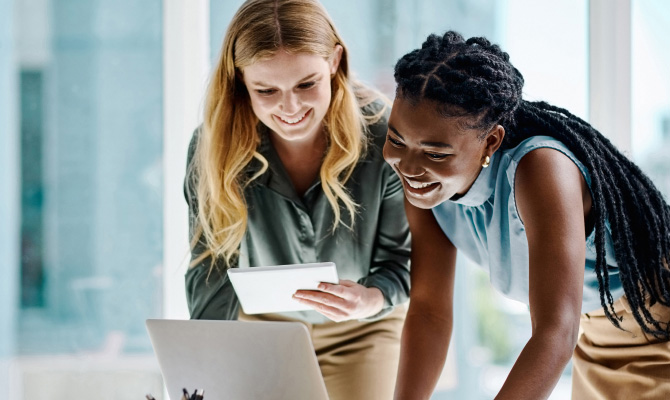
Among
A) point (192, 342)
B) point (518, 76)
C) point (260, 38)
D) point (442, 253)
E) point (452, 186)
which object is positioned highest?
point (260, 38)

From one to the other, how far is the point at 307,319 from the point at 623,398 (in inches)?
29.1

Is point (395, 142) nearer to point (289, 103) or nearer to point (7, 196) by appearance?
point (289, 103)

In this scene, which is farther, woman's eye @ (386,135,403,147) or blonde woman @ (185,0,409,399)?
blonde woman @ (185,0,409,399)

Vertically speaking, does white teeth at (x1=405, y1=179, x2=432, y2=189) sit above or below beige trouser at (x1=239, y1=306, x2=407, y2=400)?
above

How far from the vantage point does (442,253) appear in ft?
4.50

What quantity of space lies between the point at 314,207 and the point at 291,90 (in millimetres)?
311

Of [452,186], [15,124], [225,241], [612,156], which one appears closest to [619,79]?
[612,156]

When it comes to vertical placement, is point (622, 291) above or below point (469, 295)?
above

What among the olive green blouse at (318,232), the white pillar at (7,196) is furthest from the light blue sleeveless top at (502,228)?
the white pillar at (7,196)

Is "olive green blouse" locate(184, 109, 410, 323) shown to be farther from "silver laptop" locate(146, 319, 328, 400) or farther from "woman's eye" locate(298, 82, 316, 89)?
"silver laptop" locate(146, 319, 328, 400)

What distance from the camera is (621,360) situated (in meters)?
1.22

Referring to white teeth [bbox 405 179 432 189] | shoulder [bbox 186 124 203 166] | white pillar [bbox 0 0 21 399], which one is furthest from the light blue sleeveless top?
white pillar [bbox 0 0 21 399]

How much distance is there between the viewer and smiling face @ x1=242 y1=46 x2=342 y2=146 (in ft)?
4.52

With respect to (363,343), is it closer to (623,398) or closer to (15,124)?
(623,398)
